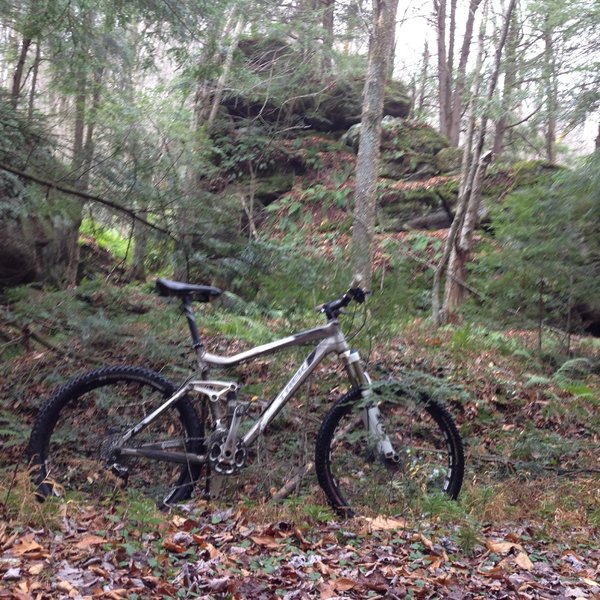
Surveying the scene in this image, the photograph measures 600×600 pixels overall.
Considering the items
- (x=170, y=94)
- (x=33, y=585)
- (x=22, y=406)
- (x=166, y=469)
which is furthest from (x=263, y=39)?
(x=33, y=585)

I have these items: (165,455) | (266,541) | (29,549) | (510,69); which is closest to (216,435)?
(165,455)

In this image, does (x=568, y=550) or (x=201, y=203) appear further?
(x=201, y=203)

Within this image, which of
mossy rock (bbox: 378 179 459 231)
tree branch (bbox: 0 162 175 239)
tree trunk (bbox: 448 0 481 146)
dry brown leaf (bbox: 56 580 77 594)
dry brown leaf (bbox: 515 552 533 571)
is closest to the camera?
dry brown leaf (bbox: 56 580 77 594)

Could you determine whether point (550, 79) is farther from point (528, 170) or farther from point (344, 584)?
point (344, 584)

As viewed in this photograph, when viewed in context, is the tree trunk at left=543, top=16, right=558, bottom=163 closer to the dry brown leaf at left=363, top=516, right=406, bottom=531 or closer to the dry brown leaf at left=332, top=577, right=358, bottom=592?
the dry brown leaf at left=363, top=516, right=406, bottom=531

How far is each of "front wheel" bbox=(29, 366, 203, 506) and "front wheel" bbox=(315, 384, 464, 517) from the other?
2.96ft

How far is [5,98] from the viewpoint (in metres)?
5.55

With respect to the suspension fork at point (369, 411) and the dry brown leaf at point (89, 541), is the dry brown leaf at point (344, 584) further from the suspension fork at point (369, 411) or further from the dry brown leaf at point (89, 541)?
the suspension fork at point (369, 411)

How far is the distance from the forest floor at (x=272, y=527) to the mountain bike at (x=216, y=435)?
0.22 meters

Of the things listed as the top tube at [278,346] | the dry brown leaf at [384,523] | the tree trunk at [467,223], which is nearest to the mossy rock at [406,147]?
the tree trunk at [467,223]

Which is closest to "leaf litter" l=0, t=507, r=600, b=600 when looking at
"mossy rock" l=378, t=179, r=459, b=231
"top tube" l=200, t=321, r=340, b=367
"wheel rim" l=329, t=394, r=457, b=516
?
"wheel rim" l=329, t=394, r=457, b=516

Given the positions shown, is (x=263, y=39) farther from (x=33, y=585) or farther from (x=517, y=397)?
(x=33, y=585)

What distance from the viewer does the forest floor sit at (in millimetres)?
2975

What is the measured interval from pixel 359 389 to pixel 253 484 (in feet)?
3.33
